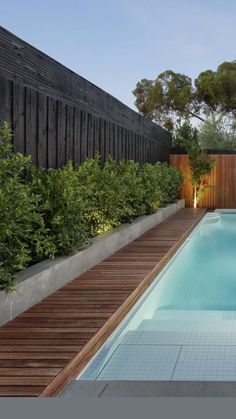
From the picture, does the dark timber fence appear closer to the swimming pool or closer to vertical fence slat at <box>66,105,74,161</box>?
vertical fence slat at <box>66,105,74,161</box>

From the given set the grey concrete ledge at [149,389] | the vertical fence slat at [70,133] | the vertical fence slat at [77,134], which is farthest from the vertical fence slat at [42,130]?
the grey concrete ledge at [149,389]

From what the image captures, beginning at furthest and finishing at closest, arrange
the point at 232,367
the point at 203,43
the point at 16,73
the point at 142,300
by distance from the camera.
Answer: the point at 203,43, the point at 16,73, the point at 142,300, the point at 232,367

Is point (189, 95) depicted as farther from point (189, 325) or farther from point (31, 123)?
point (189, 325)

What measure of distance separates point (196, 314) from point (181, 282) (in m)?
1.76

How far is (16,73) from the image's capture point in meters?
5.60

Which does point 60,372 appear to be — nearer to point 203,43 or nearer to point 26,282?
point 26,282

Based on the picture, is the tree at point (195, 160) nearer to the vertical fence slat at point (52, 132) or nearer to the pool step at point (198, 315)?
the vertical fence slat at point (52, 132)

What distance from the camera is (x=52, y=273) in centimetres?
474

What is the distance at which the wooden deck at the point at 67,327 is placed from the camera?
9.30ft

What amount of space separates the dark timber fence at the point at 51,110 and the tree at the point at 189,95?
1614cm

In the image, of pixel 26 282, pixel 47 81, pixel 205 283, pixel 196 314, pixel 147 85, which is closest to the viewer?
pixel 26 282

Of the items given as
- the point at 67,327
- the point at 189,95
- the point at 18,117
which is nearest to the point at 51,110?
the point at 18,117

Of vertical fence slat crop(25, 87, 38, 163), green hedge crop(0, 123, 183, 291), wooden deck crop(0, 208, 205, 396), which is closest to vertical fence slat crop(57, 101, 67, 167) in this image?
green hedge crop(0, 123, 183, 291)

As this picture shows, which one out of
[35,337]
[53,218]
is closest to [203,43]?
[53,218]
